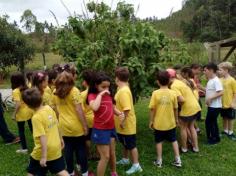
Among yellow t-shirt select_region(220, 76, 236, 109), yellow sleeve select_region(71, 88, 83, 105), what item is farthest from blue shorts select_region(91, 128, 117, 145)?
yellow t-shirt select_region(220, 76, 236, 109)

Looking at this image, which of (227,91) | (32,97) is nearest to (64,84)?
(32,97)

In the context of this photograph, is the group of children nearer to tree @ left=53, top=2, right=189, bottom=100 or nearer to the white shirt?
the white shirt

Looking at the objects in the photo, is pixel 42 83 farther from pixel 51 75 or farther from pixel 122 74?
pixel 122 74

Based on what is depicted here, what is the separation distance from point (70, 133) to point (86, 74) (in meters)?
0.84

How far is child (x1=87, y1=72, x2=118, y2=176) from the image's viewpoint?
5434 mm

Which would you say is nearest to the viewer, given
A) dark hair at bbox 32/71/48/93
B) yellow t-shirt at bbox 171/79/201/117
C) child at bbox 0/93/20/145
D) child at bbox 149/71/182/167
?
dark hair at bbox 32/71/48/93

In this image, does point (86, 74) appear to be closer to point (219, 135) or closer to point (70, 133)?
point (70, 133)

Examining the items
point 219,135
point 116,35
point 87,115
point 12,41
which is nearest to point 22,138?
point 87,115

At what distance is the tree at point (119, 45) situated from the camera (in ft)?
23.2

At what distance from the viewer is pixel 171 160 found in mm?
6887

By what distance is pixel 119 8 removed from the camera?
7.69 meters

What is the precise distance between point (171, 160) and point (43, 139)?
2850 mm

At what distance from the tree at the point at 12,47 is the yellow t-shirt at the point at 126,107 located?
33.5 ft

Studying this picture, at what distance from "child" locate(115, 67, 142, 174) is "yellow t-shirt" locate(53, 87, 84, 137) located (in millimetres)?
657
